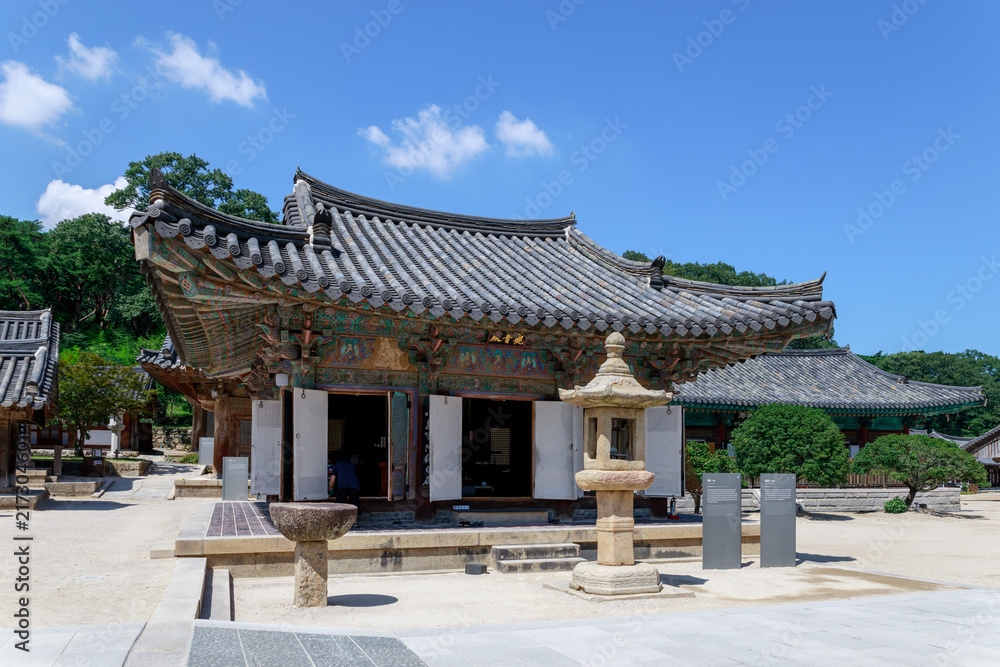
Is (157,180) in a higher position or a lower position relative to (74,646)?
higher

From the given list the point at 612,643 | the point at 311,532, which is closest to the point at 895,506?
the point at 612,643

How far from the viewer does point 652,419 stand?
13.1 m

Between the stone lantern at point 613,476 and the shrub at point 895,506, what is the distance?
19.8m

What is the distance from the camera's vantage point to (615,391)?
8711mm

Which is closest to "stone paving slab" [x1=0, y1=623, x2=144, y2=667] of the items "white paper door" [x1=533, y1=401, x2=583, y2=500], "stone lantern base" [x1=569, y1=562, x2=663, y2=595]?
"stone lantern base" [x1=569, y1=562, x2=663, y2=595]

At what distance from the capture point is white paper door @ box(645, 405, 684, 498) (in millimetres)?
12977

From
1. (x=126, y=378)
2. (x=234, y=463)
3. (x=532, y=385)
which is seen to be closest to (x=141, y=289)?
(x=126, y=378)

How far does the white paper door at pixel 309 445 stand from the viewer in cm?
1062

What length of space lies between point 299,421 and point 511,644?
5772 mm

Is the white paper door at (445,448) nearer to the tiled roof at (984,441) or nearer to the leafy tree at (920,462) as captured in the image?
the leafy tree at (920,462)

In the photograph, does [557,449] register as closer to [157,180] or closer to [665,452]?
[665,452]

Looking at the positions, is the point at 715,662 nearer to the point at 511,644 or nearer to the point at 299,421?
the point at 511,644

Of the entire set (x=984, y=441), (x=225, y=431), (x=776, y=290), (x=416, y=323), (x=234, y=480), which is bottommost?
(x=984, y=441)

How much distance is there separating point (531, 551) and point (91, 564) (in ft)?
19.8
